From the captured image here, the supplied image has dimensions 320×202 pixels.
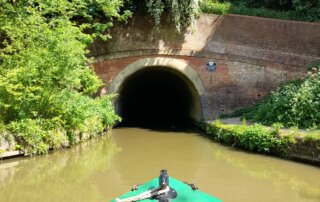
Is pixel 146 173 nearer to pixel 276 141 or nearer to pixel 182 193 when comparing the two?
pixel 182 193

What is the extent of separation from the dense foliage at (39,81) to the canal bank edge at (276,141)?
4.47 metres

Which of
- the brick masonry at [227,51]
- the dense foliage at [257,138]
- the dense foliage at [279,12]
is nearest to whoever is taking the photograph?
the dense foliage at [257,138]

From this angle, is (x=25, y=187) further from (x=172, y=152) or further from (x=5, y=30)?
(x=5, y=30)

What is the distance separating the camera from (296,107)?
13883 millimetres

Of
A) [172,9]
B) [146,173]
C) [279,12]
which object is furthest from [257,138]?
[279,12]

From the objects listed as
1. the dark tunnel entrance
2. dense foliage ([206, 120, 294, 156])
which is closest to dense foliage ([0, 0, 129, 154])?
dense foliage ([206, 120, 294, 156])

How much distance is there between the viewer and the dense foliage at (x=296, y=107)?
13367mm

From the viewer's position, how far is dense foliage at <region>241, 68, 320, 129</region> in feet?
43.9

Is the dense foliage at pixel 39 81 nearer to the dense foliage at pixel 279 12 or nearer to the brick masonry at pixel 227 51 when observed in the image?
the brick masonry at pixel 227 51

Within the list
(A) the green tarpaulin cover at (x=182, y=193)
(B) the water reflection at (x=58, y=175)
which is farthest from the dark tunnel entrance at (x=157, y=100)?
(A) the green tarpaulin cover at (x=182, y=193)

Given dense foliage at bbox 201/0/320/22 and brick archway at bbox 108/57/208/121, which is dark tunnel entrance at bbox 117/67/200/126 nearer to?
brick archway at bbox 108/57/208/121

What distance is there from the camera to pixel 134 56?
17.8 metres

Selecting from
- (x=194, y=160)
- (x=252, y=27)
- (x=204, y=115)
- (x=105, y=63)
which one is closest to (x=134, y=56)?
(x=105, y=63)

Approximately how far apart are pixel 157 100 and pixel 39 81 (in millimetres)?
19420
